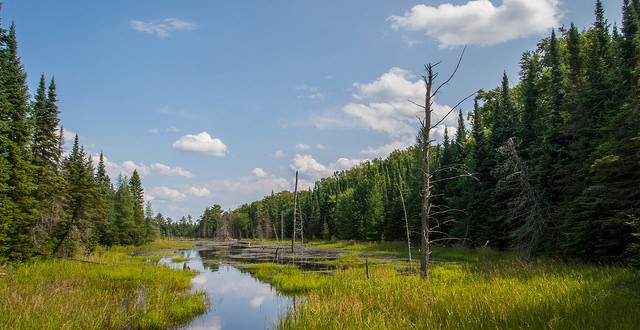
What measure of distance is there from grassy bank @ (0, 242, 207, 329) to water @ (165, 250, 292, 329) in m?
0.76

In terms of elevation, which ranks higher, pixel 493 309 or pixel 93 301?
pixel 493 309

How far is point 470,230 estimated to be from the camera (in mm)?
38969

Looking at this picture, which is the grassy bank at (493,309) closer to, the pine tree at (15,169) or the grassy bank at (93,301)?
the grassy bank at (93,301)

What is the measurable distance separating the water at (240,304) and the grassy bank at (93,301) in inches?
29.7

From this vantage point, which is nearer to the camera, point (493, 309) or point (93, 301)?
point (493, 309)

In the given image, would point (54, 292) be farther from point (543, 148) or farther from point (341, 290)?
point (543, 148)

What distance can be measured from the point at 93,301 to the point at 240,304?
19.7 ft

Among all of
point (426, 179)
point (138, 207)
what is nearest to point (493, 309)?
point (426, 179)

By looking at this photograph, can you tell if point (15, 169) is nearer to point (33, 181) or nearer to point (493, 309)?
point (33, 181)

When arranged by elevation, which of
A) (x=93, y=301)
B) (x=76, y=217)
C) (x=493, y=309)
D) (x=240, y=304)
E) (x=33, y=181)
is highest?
(x=33, y=181)

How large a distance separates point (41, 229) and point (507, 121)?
3892cm

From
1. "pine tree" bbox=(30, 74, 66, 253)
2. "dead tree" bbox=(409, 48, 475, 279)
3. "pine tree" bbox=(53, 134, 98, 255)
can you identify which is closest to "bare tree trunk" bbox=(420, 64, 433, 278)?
"dead tree" bbox=(409, 48, 475, 279)

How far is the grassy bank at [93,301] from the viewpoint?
8.99 m

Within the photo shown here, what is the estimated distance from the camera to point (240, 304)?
1639 centimetres
